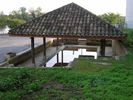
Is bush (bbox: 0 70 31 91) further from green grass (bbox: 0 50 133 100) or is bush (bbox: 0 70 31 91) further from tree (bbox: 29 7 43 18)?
tree (bbox: 29 7 43 18)

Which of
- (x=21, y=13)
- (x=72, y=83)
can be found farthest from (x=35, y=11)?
(x=72, y=83)

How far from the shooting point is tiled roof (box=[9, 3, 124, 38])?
1750 cm

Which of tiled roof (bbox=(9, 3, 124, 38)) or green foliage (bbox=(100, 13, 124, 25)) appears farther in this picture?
green foliage (bbox=(100, 13, 124, 25))

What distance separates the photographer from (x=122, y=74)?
13.7m

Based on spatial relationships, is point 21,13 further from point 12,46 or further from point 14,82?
point 14,82

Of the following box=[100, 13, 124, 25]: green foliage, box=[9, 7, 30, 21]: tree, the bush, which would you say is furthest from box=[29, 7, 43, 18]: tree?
the bush

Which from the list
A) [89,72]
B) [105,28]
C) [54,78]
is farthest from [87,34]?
[54,78]

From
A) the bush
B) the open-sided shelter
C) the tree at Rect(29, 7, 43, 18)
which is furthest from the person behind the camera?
the tree at Rect(29, 7, 43, 18)

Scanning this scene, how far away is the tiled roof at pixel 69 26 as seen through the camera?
57.4 feet

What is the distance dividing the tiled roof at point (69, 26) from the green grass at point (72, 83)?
2.31 metres

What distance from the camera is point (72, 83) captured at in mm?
12422

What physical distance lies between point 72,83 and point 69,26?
631cm

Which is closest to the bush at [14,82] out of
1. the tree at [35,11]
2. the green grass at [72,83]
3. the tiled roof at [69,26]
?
→ the green grass at [72,83]

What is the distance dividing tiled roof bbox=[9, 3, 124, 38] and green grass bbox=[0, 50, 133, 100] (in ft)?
7.58
